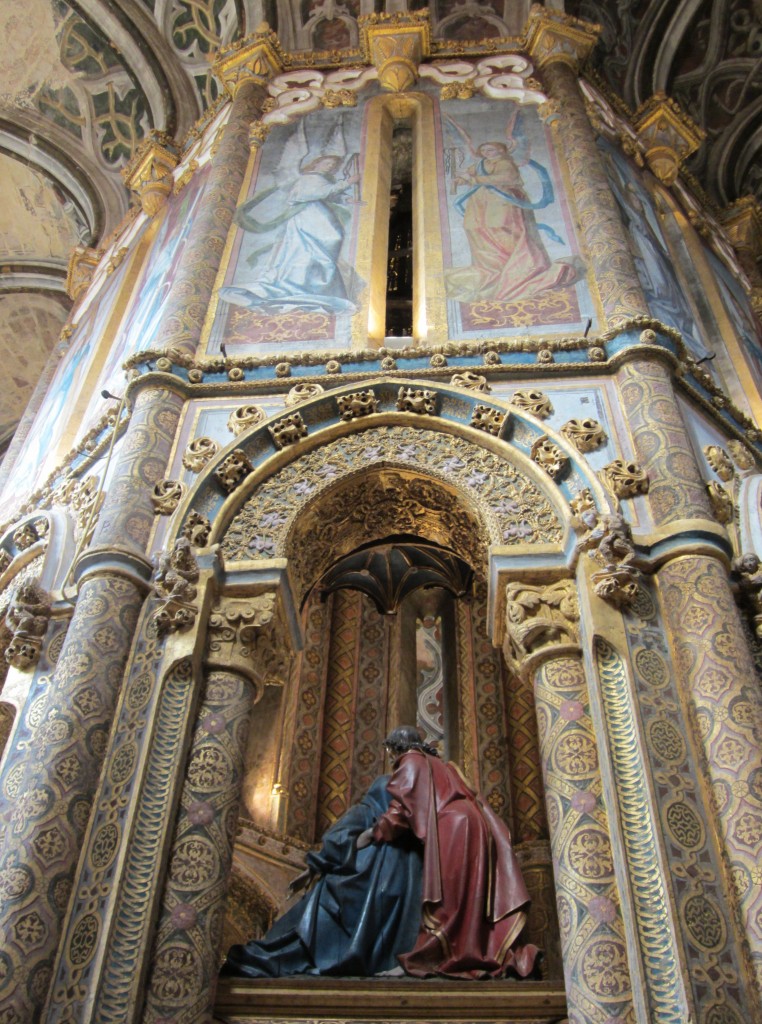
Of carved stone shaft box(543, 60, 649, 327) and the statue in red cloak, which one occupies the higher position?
carved stone shaft box(543, 60, 649, 327)

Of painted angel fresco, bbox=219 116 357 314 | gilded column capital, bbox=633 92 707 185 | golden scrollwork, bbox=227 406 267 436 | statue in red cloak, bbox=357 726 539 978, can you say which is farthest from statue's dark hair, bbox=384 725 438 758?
gilded column capital, bbox=633 92 707 185

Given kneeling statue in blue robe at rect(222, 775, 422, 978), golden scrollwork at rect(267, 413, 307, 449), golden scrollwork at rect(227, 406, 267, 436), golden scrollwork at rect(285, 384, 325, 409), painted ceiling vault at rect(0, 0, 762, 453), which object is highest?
painted ceiling vault at rect(0, 0, 762, 453)

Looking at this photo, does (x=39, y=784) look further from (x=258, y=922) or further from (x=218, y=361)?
(x=258, y=922)

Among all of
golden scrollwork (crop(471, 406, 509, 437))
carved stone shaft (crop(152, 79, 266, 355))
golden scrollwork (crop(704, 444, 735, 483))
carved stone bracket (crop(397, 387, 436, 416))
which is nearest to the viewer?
golden scrollwork (crop(704, 444, 735, 483))

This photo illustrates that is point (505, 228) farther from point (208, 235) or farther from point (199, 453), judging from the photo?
point (199, 453)

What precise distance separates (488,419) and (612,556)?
1.61 meters

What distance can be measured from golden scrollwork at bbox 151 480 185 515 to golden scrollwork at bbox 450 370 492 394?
1966 mm

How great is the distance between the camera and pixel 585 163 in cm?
893

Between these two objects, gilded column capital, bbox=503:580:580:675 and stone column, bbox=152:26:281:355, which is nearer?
gilded column capital, bbox=503:580:580:675

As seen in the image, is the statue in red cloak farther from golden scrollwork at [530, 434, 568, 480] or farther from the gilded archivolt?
golden scrollwork at [530, 434, 568, 480]

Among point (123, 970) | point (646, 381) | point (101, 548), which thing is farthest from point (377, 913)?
point (646, 381)

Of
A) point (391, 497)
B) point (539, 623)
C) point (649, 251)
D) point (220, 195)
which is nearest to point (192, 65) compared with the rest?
point (220, 195)

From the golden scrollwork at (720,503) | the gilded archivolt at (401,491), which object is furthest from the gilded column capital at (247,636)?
Result: the golden scrollwork at (720,503)

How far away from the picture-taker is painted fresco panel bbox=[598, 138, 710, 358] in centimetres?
795
